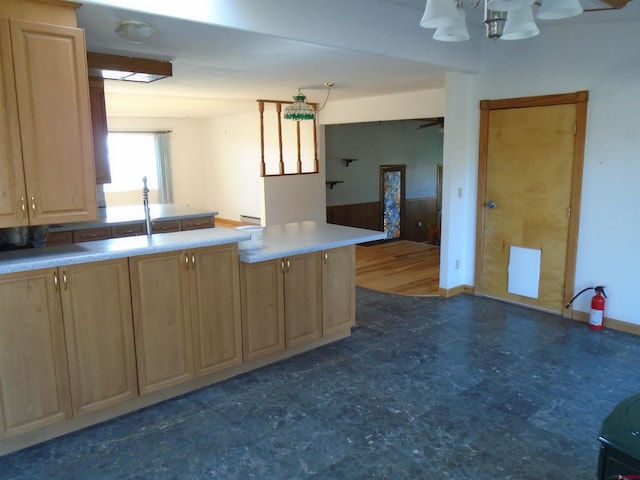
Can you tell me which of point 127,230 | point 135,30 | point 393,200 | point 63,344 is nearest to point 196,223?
point 127,230

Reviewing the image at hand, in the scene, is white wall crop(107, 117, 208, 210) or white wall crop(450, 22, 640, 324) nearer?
white wall crop(450, 22, 640, 324)

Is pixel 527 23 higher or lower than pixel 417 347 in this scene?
higher

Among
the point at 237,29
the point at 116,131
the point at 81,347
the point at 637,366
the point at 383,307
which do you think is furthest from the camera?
the point at 116,131

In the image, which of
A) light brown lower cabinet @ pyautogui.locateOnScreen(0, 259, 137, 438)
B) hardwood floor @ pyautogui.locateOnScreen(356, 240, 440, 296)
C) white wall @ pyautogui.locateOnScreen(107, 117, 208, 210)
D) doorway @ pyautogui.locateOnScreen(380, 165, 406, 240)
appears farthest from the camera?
doorway @ pyautogui.locateOnScreen(380, 165, 406, 240)

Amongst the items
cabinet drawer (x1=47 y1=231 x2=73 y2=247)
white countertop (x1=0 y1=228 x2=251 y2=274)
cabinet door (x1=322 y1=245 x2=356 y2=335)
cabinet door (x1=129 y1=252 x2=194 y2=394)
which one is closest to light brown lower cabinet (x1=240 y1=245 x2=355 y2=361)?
cabinet door (x1=322 y1=245 x2=356 y2=335)

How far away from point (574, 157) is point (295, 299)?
2756 mm

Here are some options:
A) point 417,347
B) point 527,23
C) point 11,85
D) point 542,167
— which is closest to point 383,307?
point 417,347

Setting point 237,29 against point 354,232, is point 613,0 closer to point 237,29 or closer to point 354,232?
point 237,29

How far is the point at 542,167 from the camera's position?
4.43 metres

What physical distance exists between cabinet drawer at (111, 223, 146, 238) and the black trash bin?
4.53 m

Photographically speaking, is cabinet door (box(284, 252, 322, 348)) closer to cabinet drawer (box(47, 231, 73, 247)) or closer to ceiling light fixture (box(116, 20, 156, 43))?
ceiling light fixture (box(116, 20, 156, 43))

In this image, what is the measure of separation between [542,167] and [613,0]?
2646 mm

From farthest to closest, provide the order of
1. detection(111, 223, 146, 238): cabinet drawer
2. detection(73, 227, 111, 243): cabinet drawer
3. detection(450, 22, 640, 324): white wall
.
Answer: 1. detection(111, 223, 146, 238): cabinet drawer
2. detection(73, 227, 111, 243): cabinet drawer
3. detection(450, 22, 640, 324): white wall

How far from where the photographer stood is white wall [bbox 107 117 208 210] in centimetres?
968
